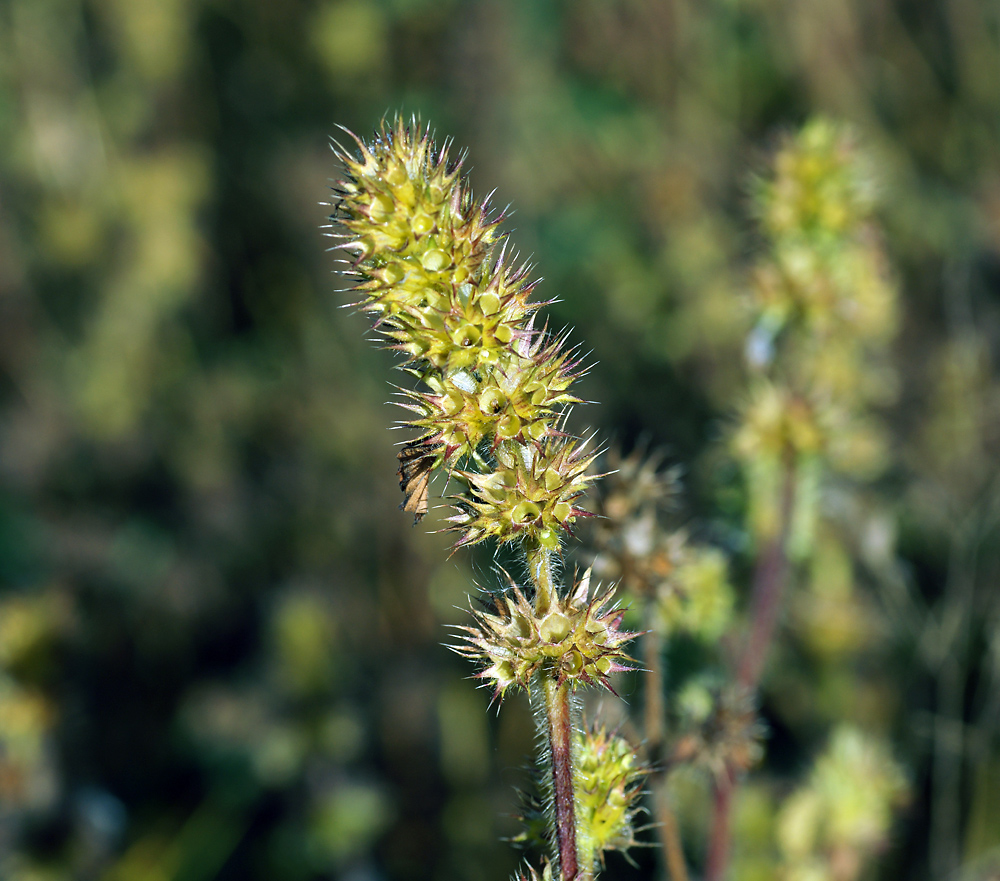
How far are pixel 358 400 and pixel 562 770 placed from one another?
12.6 ft

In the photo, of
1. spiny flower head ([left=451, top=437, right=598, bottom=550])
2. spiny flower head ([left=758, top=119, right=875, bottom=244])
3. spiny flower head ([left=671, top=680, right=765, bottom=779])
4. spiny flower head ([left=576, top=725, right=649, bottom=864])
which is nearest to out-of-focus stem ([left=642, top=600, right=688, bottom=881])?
spiny flower head ([left=671, top=680, right=765, bottom=779])

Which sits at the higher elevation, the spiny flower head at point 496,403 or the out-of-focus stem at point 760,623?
the spiny flower head at point 496,403

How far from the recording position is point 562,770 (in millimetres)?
1331

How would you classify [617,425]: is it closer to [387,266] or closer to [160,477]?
[160,477]

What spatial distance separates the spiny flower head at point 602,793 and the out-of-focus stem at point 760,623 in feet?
2.76

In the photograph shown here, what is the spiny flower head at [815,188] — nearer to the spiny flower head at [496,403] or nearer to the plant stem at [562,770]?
the spiny flower head at [496,403]

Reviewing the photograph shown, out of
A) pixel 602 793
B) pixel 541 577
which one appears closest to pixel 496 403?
pixel 541 577

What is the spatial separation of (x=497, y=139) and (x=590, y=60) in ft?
5.07

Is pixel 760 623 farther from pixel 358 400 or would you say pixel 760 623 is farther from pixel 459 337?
pixel 358 400

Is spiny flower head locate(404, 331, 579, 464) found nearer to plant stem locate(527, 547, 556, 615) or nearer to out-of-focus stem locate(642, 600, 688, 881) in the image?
plant stem locate(527, 547, 556, 615)

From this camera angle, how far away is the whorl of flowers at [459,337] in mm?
1228

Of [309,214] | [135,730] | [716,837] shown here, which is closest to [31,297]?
[309,214]

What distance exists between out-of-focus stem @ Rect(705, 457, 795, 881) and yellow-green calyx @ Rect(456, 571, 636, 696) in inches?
43.1

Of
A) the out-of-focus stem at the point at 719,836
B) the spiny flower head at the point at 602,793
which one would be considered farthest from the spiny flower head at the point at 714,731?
the spiny flower head at the point at 602,793
